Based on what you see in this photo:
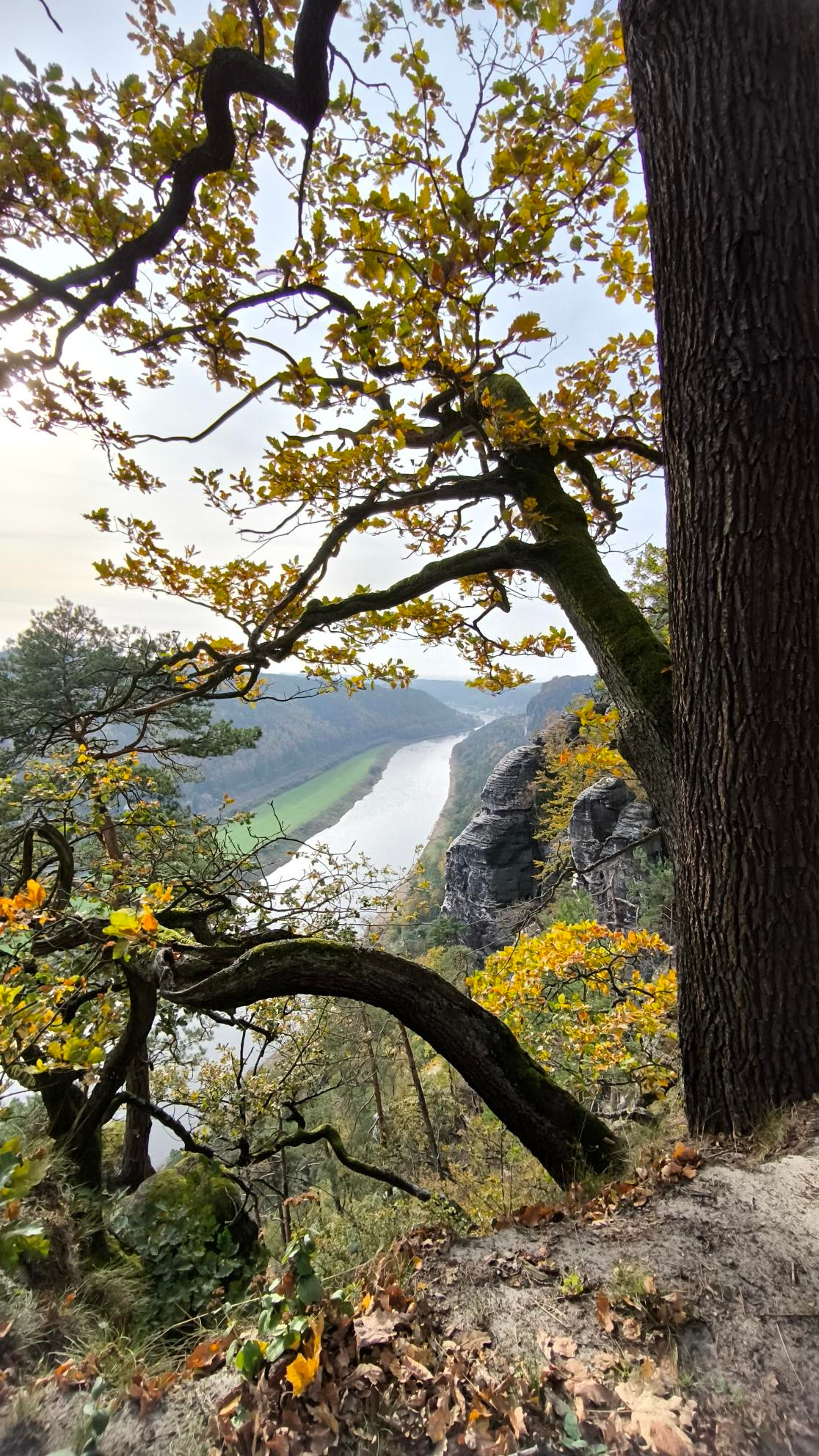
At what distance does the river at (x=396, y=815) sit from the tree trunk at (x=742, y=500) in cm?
3789

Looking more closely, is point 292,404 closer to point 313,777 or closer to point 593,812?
point 593,812

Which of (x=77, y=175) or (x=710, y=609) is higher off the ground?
(x=77, y=175)

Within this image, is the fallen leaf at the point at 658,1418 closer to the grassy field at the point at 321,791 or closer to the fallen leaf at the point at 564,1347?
the fallen leaf at the point at 564,1347

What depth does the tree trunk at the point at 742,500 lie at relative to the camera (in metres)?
1.57

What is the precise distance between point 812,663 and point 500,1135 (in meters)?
13.7

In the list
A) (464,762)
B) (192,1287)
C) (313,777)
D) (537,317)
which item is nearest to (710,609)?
(537,317)

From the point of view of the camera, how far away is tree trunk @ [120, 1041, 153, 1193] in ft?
14.4

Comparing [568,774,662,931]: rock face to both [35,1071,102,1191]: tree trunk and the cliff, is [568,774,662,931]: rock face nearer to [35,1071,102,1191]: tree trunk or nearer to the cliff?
the cliff

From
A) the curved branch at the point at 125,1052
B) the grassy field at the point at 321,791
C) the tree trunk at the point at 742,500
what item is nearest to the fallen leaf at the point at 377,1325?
the tree trunk at the point at 742,500

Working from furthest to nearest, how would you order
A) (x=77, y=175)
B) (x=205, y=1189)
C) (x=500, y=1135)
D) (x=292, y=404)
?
(x=500, y=1135) → (x=205, y=1189) → (x=292, y=404) → (x=77, y=175)

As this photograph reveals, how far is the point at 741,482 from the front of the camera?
175 centimetres

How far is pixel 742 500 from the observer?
1756mm

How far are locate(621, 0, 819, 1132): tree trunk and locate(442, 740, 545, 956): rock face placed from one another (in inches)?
1237

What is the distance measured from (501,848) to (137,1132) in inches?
1266
